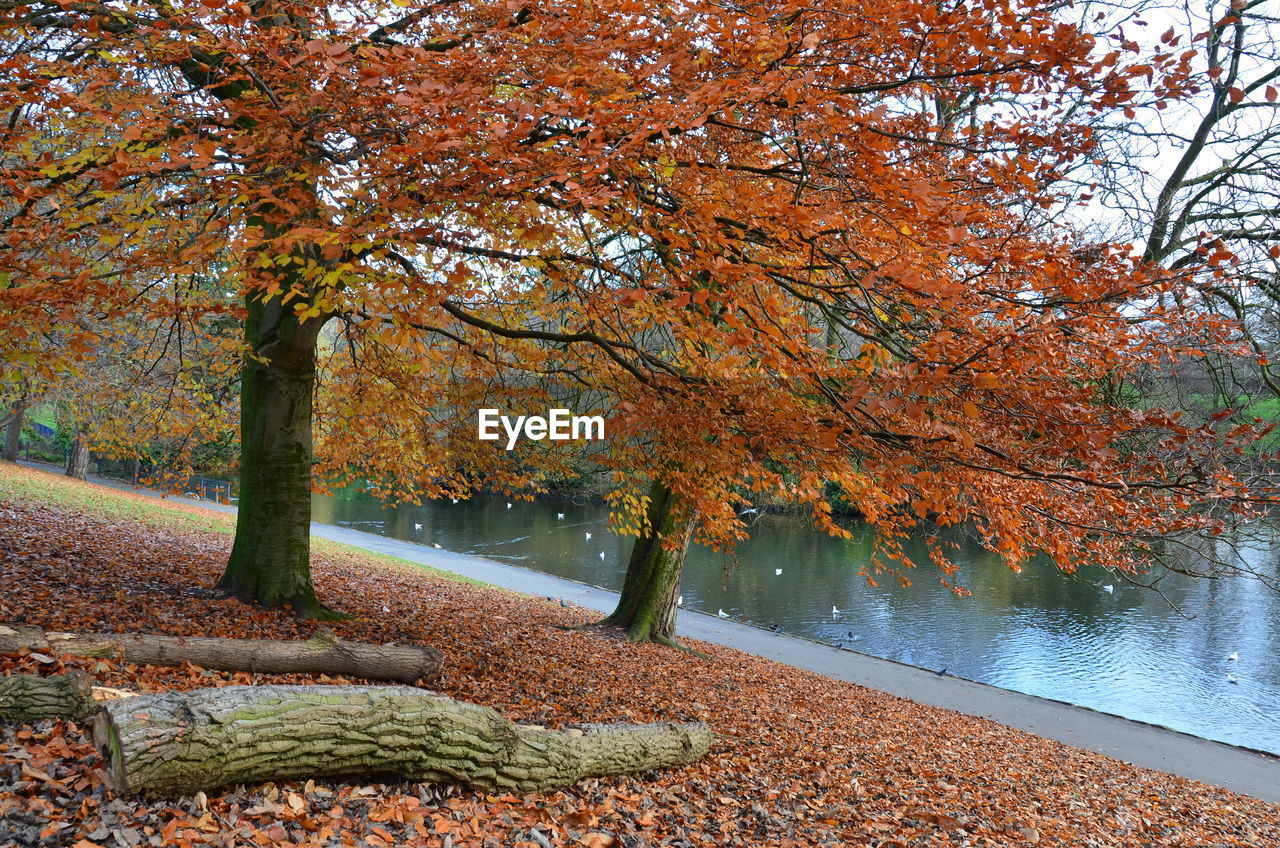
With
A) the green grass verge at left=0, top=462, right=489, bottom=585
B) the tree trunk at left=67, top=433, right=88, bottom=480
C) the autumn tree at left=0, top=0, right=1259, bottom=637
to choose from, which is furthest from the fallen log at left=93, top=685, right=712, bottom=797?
the tree trunk at left=67, top=433, right=88, bottom=480

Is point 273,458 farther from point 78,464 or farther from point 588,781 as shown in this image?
point 78,464

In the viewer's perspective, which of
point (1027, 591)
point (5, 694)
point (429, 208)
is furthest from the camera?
point (1027, 591)

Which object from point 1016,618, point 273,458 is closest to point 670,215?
point 273,458

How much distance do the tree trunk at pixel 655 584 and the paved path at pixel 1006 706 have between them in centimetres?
235

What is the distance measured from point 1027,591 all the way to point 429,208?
77.9 feet

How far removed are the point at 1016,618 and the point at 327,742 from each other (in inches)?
789

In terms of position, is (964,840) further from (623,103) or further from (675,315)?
(623,103)

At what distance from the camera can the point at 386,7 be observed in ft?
27.5

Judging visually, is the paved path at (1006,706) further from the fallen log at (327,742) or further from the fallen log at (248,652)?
the fallen log at (248,652)

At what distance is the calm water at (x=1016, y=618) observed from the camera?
46.5 ft

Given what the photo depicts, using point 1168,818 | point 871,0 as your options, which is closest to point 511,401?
point 871,0

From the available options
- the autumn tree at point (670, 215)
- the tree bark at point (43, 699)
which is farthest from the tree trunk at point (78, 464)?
the tree bark at point (43, 699)

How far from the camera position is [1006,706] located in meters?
11.7

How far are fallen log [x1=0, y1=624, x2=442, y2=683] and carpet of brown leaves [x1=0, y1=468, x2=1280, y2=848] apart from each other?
0.41ft
